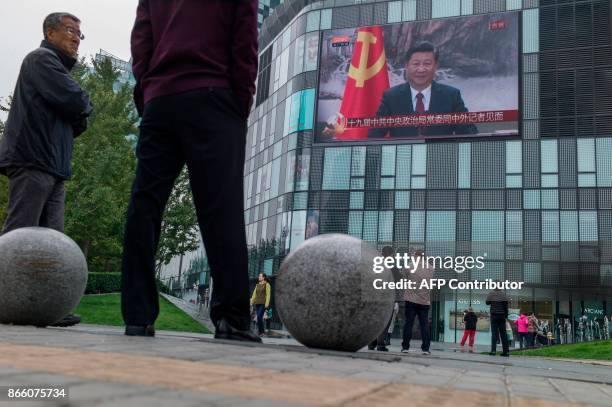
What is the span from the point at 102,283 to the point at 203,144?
22989mm

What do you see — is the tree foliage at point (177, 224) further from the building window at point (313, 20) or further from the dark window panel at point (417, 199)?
the building window at point (313, 20)

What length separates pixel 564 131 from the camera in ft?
116

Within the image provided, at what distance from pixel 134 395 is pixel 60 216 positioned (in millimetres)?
4516

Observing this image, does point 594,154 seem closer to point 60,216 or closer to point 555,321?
point 555,321

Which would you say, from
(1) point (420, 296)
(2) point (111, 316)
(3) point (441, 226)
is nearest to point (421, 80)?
(3) point (441, 226)

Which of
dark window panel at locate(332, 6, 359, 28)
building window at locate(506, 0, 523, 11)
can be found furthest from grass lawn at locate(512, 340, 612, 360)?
dark window panel at locate(332, 6, 359, 28)

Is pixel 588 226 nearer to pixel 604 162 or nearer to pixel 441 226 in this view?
pixel 604 162

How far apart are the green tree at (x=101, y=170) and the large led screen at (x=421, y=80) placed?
47.9 ft

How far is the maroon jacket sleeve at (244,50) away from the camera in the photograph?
4.11 meters

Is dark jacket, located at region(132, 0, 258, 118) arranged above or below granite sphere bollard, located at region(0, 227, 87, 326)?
above

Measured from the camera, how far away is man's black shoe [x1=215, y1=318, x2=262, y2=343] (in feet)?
13.0

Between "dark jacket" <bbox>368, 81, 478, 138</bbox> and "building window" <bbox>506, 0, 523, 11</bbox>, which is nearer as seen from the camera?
"dark jacket" <bbox>368, 81, 478, 138</bbox>

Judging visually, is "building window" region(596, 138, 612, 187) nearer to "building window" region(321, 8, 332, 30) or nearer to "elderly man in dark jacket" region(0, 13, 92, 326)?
"building window" region(321, 8, 332, 30)

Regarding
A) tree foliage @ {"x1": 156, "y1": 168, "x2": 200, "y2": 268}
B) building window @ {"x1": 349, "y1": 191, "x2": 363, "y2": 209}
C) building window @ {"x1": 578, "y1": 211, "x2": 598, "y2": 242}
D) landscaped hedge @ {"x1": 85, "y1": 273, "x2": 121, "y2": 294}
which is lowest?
landscaped hedge @ {"x1": 85, "y1": 273, "x2": 121, "y2": 294}
